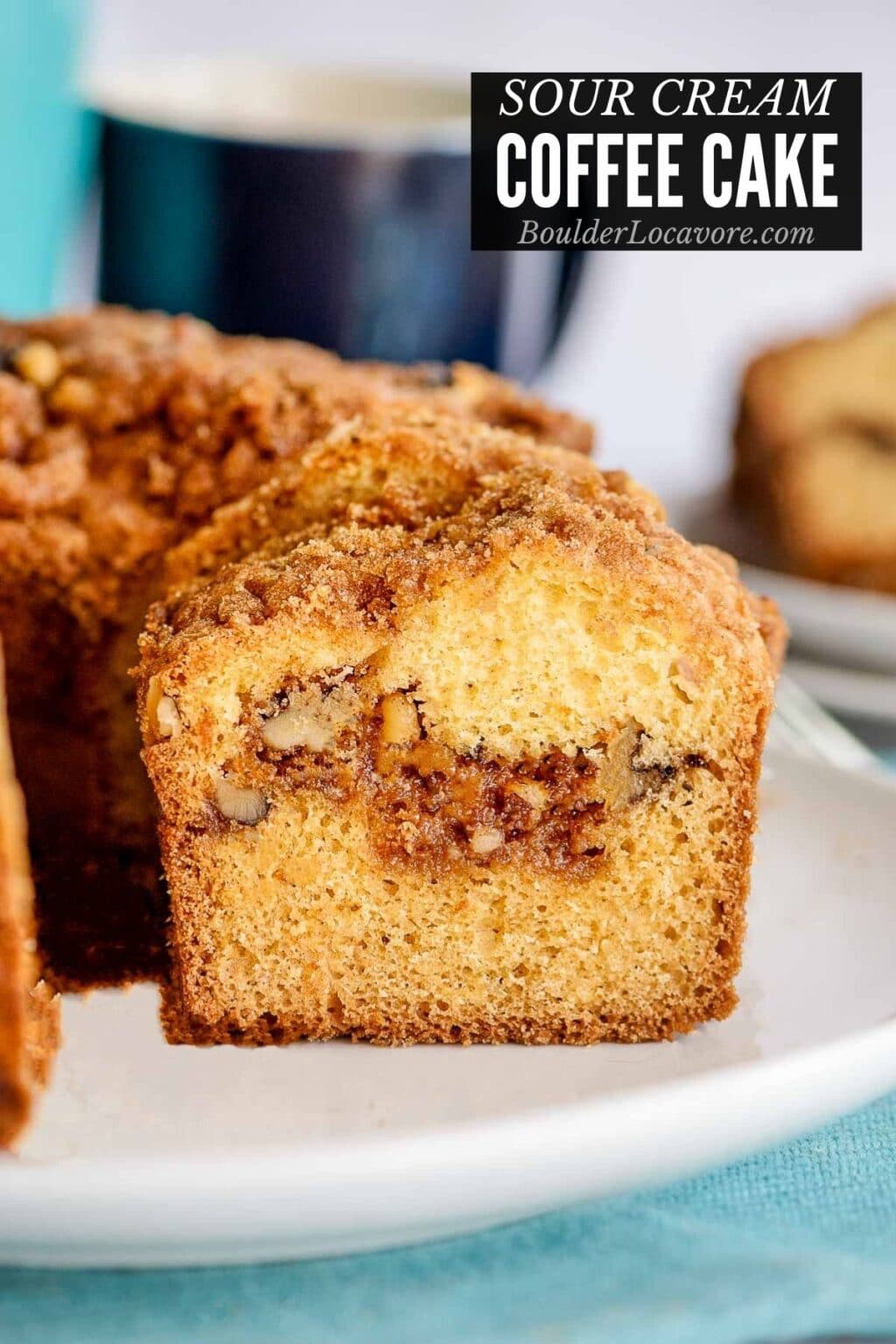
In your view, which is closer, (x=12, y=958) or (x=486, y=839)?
(x=12, y=958)

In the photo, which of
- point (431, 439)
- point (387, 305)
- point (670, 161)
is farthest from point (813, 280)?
point (431, 439)

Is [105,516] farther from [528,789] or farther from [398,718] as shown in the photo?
[528,789]

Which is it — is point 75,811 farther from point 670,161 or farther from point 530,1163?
point 670,161

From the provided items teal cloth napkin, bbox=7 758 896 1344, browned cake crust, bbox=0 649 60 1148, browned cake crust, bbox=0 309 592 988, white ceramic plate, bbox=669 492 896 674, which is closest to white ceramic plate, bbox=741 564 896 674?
white ceramic plate, bbox=669 492 896 674

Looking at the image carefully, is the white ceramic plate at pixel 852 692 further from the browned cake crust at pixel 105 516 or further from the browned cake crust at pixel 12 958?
the browned cake crust at pixel 12 958

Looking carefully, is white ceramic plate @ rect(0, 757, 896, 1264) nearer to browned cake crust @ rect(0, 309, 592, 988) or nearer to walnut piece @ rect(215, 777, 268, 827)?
walnut piece @ rect(215, 777, 268, 827)

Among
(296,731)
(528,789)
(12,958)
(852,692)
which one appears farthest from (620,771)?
(852,692)
